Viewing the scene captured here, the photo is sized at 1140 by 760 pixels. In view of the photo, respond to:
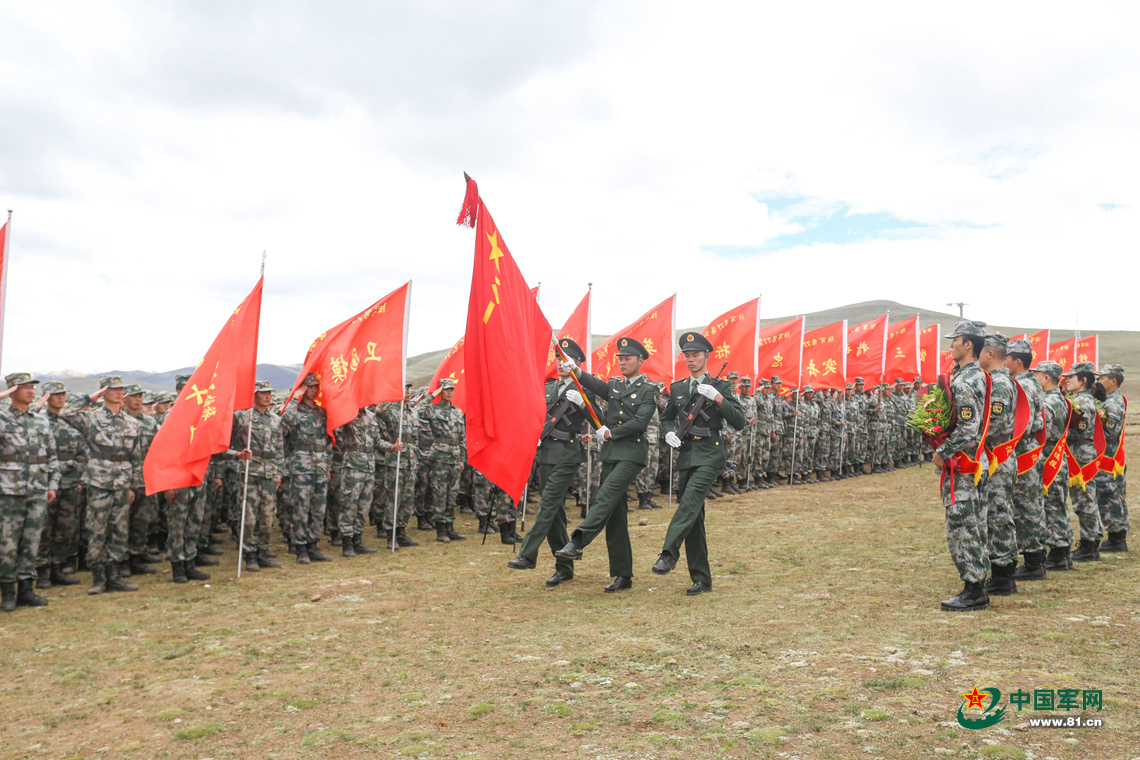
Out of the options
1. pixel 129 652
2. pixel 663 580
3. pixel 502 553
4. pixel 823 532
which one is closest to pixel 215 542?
pixel 502 553

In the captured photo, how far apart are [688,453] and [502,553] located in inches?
144

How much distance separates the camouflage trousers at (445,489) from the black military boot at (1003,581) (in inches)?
283

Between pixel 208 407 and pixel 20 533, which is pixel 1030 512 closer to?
pixel 208 407

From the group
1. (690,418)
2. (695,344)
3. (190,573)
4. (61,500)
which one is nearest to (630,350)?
(695,344)

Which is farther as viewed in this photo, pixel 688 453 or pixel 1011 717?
pixel 688 453

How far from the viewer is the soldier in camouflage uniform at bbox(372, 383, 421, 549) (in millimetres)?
11344

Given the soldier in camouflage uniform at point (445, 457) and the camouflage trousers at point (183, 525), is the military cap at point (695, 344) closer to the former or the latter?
the soldier in camouflage uniform at point (445, 457)

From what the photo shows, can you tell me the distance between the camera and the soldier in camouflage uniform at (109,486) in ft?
26.5

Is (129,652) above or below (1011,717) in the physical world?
below

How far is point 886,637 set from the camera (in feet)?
17.0

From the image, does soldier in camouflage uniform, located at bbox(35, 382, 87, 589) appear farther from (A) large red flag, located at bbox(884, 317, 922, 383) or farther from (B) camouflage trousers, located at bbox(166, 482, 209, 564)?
(A) large red flag, located at bbox(884, 317, 922, 383)

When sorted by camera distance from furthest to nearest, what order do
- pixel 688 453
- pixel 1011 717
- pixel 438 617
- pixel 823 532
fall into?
1. pixel 823 532
2. pixel 688 453
3. pixel 438 617
4. pixel 1011 717

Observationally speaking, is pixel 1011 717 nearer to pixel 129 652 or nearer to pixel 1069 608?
pixel 1069 608

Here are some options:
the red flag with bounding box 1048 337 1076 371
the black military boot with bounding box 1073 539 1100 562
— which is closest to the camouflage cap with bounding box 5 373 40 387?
the black military boot with bounding box 1073 539 1100 562
